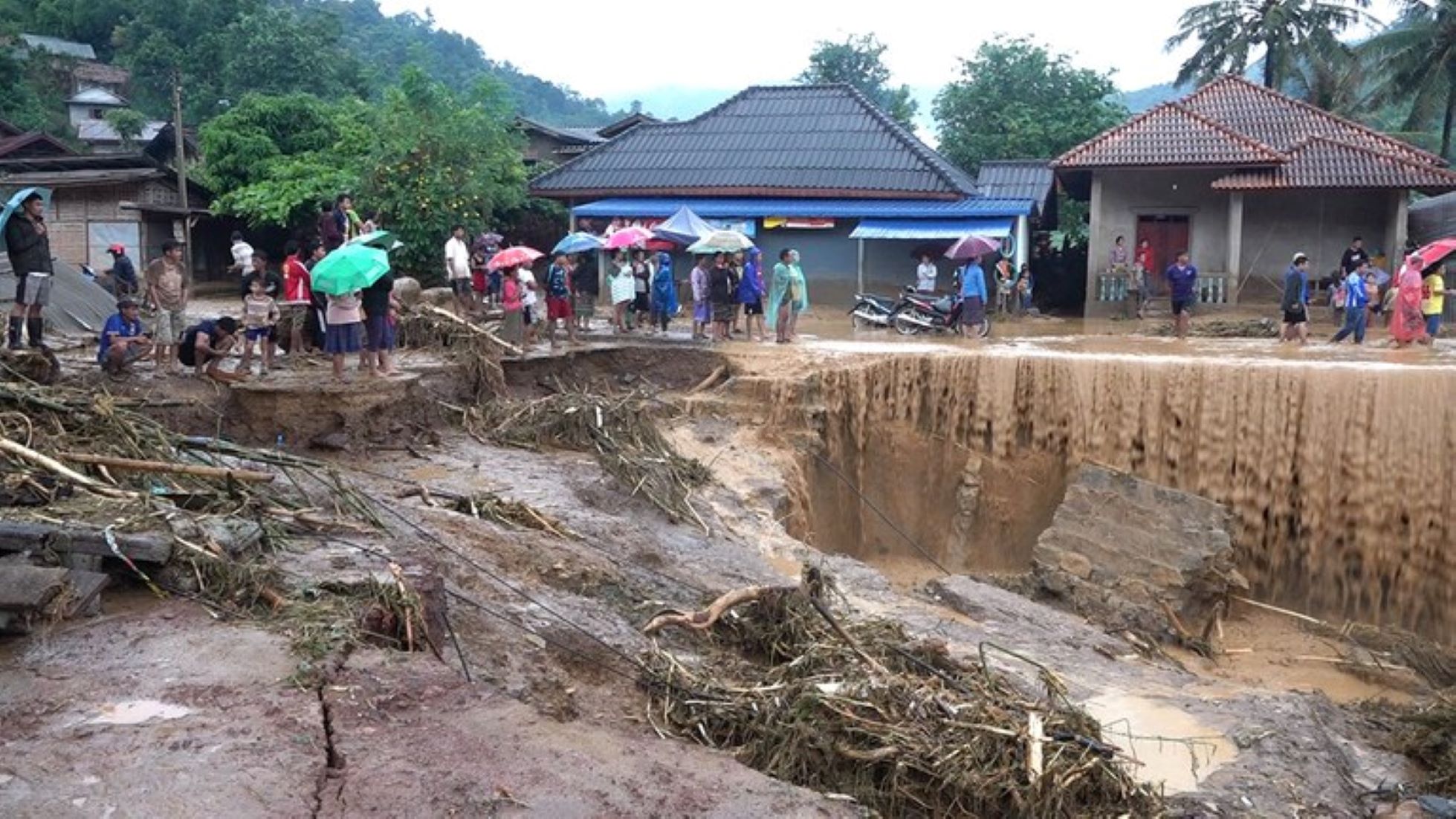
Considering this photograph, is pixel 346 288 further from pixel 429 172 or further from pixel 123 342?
pixel 429 172

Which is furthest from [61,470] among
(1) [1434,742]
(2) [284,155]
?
(2) [284,155]

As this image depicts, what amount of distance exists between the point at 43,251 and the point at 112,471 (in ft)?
14.1

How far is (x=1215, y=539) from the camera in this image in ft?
43.8

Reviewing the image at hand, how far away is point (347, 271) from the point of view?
1134 cm

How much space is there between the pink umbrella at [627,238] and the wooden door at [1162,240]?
9637 mm

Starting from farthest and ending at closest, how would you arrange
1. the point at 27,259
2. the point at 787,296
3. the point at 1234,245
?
the point at 1234,245 → the point at 787,296 → the point at 27,259

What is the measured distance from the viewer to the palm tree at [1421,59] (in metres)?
29.0

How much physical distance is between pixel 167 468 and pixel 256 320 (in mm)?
4751

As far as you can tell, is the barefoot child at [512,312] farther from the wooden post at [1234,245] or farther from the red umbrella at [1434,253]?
the wooden post at [1234,245]

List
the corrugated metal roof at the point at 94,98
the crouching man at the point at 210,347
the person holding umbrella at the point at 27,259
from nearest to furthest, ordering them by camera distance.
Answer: the person holding umbrella at the point at 27,259 < the crouching man at the point at 210,347 < the corrugated metal roof at the point at 94,98

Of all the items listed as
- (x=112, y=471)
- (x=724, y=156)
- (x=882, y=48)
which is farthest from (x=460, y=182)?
(x=882, y=48)

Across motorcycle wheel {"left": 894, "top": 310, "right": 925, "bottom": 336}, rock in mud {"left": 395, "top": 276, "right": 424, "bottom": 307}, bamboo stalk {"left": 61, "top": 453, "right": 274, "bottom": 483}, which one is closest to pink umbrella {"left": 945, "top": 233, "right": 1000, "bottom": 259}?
motorcycle wheel {"left": 894, "top": 310, "right": 925, "bottom": 336}

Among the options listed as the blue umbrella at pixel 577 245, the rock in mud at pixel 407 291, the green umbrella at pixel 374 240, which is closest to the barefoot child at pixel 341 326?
the green umbrella at pixel 374 240

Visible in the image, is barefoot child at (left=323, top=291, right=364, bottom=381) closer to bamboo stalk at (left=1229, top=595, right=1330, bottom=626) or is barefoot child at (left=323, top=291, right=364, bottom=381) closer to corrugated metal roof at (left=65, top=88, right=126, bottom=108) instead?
bamboo stalk at (left=1229, top=595, right=1330, bottom=626)
